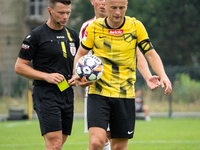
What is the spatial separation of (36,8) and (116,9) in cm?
3351

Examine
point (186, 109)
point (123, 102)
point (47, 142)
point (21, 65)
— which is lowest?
point (186, 109)

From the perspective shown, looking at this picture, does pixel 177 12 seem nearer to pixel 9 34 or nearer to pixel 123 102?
pixel 9 34

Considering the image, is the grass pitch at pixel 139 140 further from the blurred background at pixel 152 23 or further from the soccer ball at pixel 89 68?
the blurred background at pixel 152 23

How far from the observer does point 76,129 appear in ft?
45.6

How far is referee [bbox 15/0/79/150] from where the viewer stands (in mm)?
5230

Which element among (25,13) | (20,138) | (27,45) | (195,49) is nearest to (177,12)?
(195,49)

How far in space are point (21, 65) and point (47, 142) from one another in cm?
114

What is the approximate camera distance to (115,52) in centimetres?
491

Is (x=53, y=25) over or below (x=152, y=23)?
over

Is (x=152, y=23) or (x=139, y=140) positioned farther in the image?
(x=152, y=23)

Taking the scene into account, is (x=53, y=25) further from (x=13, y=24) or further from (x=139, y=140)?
(x=13, y=24)

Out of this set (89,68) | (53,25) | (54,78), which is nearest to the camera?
(89,68)

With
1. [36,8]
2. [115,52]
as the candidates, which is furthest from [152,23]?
[115,52]

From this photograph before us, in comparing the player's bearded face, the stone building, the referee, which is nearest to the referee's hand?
the referee
